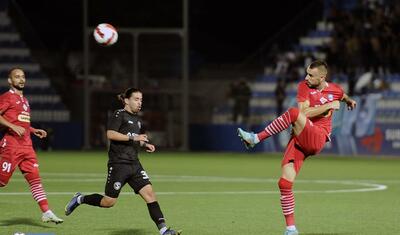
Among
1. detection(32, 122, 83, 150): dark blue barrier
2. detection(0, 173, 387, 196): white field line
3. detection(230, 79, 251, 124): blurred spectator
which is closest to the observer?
detection(0, 173, 387, 196): white field line

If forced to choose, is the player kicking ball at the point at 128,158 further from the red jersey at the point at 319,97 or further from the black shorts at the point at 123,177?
the red jersey at the point at 319,97

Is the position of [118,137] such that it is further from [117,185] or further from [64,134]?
[64,134]

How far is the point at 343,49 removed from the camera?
34.6m

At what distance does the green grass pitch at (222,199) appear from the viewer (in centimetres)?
1334

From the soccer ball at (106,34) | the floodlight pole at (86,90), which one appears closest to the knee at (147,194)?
the soccer ball at (106,34)

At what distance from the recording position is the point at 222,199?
17453 mm

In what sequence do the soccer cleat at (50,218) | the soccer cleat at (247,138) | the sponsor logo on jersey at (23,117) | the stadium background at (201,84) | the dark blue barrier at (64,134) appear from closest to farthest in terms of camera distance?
the soccer cleat at (247,138) < the soccer cleat at (50,218) < the sponsor logo on jersey at (23,117) < the stadium background at (201,84) < the dark blue barrier at (64,134)

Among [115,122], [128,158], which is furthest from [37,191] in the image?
[115,122]

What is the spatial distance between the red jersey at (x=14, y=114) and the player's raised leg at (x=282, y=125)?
11.5 feet

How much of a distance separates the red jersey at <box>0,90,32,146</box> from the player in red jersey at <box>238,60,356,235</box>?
375cm

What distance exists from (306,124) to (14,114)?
424 cm

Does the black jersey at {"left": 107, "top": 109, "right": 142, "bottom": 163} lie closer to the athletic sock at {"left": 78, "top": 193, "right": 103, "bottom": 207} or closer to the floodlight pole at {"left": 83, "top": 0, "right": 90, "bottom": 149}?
the athletic sock at {"left": 78, "top": 193, "right": 103, "bottom": 207}

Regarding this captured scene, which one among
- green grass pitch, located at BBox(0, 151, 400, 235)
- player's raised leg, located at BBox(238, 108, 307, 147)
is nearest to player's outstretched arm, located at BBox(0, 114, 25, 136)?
green grass pitch, located at BBox(0, 151, 400, 235)

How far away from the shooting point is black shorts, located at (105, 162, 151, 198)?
12.0m
